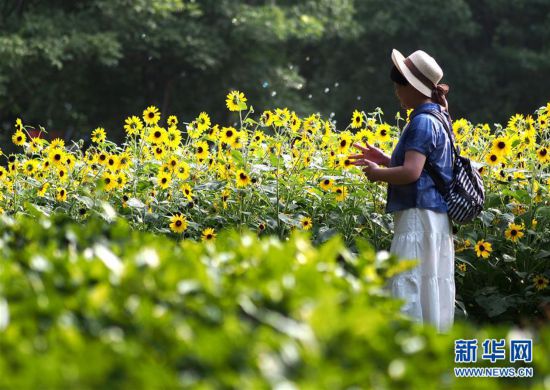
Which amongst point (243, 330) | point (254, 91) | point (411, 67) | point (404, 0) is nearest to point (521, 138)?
point (411, 67)

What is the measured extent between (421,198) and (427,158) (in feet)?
0.50

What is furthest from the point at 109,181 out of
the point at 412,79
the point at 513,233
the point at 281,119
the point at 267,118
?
the point at 513,233

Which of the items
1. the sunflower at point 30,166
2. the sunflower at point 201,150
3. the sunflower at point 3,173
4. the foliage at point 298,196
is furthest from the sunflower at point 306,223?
the sunflower at point 3,173

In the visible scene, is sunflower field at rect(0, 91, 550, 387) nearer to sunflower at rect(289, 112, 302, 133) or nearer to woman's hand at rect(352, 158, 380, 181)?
sunflower at rect(289, 112, 302, 133)

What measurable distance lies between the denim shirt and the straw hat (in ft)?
0.26

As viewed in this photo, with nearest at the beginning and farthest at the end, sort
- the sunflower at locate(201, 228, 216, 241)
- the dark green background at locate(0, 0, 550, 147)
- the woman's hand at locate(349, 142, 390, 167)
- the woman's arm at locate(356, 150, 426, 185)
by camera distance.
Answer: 1. the woman's arm at locate(356, 150, 426, 185)
2. the woman's hand at locate(349, 142, 390, 167)
3. the sunflower at locate(201, 228, 216, 241)
4. the dark green background at locate(0, 0, 550, 147)

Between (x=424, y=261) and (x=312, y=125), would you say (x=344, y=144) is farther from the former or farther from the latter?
(x=424, y=261)

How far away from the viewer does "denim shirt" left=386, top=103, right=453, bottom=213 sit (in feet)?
12.7

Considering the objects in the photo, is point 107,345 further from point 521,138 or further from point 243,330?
point 521,138

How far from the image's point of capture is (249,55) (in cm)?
2123

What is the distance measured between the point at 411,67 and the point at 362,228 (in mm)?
1103

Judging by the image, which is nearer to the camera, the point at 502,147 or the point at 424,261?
the point at 424,261

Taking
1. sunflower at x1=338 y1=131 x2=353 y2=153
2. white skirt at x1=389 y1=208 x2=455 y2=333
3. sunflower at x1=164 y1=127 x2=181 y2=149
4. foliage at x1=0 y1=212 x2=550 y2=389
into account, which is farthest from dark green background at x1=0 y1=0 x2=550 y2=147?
foliage at x1=0 y1=212 x2=550 y2=389

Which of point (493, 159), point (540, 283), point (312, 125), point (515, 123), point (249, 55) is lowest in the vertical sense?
point (540, 283)
